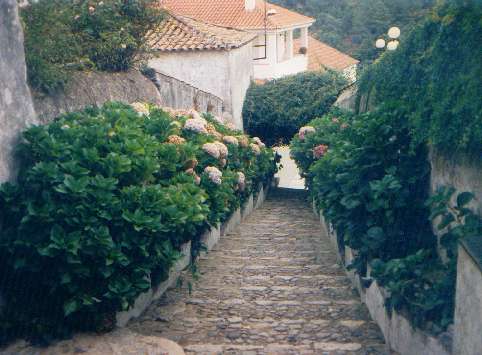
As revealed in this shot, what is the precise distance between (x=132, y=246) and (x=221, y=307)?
177cm

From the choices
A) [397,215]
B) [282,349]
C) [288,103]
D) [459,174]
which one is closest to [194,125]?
[397,215]

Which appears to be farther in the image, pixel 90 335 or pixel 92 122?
pixel 92 122

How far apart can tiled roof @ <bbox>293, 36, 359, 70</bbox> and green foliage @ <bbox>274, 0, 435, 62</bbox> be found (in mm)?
807

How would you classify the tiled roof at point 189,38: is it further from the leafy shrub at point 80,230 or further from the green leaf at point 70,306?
the green leaf at point 70,306

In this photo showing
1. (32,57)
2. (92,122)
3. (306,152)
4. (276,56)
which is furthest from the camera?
(276,56)

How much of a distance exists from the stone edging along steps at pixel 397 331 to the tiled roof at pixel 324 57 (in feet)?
110

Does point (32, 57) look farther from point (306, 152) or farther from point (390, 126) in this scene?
point (306, 152)

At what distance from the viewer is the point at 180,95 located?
52.3ft

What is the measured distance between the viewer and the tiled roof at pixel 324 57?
40125mm

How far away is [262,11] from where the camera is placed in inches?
1409

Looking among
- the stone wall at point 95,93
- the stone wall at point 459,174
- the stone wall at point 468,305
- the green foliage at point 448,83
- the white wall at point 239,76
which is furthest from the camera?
the white wall at point 239,76

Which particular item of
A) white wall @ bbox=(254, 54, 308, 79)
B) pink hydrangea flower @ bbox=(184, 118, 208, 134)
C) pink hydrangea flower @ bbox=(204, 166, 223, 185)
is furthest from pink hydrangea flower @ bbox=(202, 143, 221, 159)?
white wall @ bbox=(254, 54, 308, 79)

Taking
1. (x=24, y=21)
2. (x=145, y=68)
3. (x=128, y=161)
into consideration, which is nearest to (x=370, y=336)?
(x=128, y=161)

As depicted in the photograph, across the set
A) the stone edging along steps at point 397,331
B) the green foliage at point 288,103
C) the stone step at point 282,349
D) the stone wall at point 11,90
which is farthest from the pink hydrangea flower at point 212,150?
the green foliage at point 288,103
